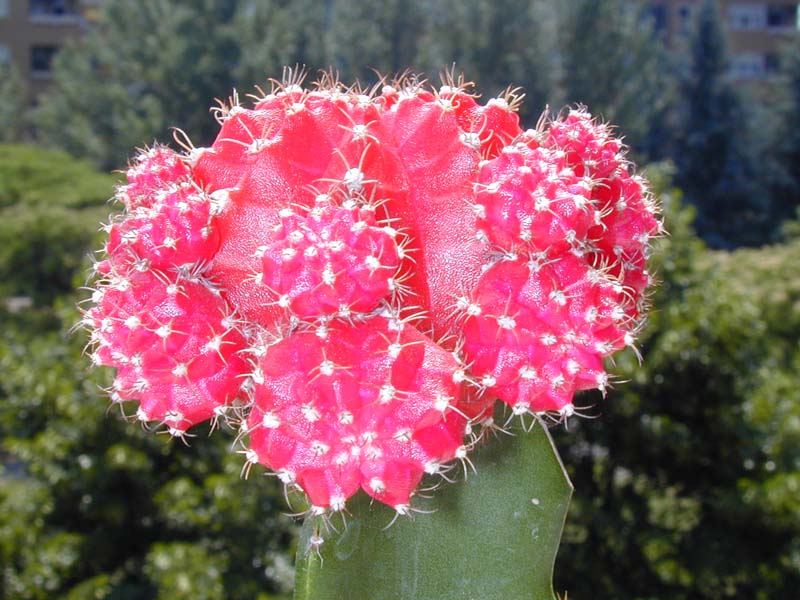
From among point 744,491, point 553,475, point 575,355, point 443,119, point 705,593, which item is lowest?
point 705,593

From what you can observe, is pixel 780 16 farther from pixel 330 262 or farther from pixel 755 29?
pixel 330 262

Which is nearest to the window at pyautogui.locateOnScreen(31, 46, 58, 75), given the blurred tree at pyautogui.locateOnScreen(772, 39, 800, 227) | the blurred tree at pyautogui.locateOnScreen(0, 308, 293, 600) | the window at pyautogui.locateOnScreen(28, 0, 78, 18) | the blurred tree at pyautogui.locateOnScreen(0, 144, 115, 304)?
the window at pyautogui.locateOnScreen(28, 0, 78, 18)

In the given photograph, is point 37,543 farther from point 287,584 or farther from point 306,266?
point 306,266

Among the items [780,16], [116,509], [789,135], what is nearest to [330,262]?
[116,509]

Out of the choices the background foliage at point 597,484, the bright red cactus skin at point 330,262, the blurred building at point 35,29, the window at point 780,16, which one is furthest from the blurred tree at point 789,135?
the blurred building at point 35,29

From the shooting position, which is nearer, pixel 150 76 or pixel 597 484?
pixel 597 484

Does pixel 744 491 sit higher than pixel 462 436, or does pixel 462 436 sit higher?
pixel 462 436

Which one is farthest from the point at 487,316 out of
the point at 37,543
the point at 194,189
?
the point at 37,543
